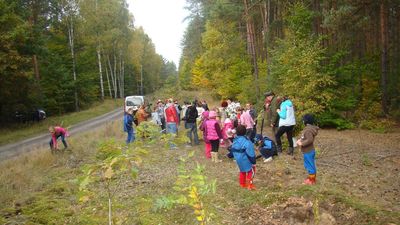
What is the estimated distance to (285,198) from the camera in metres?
6.99

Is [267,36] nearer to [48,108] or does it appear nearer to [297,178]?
[297,178]

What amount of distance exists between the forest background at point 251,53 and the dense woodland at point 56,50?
9cm

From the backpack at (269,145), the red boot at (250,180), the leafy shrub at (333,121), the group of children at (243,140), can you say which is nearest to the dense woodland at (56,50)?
the group of children at (243,140)

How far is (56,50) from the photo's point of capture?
116 ft

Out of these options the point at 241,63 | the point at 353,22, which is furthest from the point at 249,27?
the point at 353,22

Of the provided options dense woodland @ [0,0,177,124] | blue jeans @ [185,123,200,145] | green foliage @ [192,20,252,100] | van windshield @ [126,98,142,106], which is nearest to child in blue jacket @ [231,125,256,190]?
blue jeans @ [185,123,200,145]

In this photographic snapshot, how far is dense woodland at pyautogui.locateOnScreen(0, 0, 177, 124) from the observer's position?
22.0 m

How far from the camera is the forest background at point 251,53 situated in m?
15.9

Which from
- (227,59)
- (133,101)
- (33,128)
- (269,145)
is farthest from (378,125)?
(33,128)

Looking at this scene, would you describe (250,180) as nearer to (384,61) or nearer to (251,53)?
(384,61)

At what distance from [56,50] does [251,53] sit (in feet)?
65.7

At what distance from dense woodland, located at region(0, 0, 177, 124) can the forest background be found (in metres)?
0.09

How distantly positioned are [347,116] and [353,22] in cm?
454

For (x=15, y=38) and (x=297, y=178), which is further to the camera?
(x=15, y=38)
